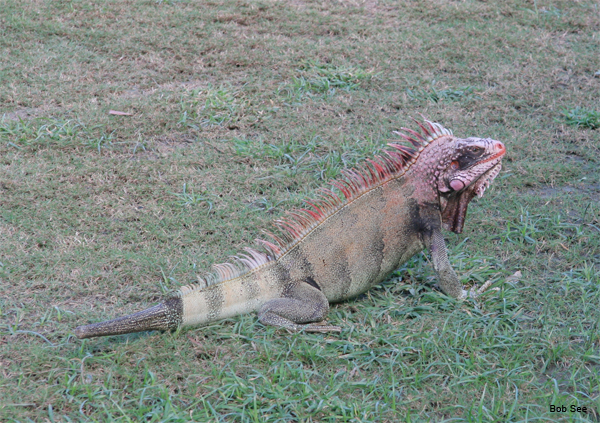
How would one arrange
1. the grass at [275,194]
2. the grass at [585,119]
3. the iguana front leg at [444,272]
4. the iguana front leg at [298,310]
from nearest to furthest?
the grass at [275,194]
the iguana front leg at [298,310]
the iguana front leg at [444,272]
the grass at [585,119]

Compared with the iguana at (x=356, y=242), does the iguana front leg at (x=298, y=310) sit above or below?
below

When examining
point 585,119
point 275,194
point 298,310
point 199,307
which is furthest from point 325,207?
point 585,119

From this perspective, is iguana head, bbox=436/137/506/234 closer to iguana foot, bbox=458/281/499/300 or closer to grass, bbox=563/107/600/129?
iguana foot, bbox=458/281/499/300

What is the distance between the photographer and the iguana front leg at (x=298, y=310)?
12.4 ft

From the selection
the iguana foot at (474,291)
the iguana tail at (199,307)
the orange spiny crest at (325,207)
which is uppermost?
the orange spiny crest at (325,207)

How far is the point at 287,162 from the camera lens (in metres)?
5.62

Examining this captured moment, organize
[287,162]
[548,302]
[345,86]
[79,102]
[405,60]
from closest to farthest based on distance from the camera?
[548,302]
[287,162]
[79,102]
[345,86]
[405,60]

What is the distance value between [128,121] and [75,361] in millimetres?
→ 3040

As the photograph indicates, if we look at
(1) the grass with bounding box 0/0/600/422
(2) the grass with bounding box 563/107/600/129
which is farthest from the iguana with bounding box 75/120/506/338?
(2) the grass with bounding box 563/107/600/129

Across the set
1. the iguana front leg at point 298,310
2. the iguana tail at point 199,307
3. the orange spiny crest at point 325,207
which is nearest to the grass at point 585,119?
the orange spiny crest at point 325,207

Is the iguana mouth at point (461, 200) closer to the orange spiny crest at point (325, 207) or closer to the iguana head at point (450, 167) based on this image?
the iguana head at point (450, 167)

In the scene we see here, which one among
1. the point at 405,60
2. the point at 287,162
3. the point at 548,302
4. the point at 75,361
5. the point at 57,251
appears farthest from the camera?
the point at 405,60

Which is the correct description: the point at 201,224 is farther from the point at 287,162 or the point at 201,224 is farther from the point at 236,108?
the point at 236,108

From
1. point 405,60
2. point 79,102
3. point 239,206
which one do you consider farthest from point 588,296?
point 79,102
